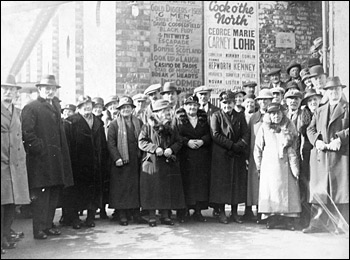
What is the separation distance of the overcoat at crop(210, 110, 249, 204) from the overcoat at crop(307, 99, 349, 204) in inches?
49.2

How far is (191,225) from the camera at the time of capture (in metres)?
7.34

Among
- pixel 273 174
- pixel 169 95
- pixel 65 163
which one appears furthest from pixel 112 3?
pixel 273 174

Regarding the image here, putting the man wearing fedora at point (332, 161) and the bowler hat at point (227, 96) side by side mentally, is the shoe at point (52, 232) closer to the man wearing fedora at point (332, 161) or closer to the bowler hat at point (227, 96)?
the bowler hat at point (227, 96)

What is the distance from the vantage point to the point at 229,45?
1088 cm

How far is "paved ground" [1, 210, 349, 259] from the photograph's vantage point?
217 inches

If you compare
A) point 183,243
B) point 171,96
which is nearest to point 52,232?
point 183,243

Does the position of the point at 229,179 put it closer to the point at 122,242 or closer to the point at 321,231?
the point at 321,231

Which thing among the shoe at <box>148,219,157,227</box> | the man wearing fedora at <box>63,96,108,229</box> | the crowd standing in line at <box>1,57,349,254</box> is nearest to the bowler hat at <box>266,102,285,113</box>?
the crowd standing in line at <box>1,57,349,254</box>

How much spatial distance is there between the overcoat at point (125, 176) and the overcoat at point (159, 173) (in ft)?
0.55

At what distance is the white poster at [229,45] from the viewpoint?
1081cm

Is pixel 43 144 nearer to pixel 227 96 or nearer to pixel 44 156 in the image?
pixel 44 156

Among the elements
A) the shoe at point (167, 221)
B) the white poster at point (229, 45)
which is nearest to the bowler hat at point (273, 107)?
the shoe at point (167, 221)

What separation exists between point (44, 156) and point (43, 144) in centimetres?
15

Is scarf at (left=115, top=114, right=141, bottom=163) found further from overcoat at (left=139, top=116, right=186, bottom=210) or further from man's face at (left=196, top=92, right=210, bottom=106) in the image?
man's face at (left=196, top=92, right=210, bottom=106)
